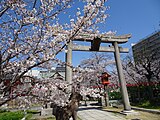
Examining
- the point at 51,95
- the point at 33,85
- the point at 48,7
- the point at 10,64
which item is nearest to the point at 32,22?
the point at 48,7

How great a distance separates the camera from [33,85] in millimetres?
3266

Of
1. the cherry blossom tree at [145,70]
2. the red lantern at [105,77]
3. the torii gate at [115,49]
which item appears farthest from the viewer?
the cherry blossom tree at [145,70]

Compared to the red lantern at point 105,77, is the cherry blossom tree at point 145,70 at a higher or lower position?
higher

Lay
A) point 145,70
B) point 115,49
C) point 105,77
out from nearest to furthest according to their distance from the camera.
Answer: point 115,49
point 105,77
point 145,70

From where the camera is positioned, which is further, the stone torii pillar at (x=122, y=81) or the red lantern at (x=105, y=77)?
the red lantern at (x=105, y=77)

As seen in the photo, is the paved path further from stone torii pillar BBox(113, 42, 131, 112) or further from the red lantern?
the red lantern

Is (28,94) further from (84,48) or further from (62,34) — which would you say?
(84,48)

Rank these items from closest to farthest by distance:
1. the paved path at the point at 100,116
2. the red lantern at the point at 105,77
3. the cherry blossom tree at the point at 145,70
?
the paved path at the point at 100,116 → the red lantern at the point at 105,77 → the cherry blossom tree at the point at 145,70

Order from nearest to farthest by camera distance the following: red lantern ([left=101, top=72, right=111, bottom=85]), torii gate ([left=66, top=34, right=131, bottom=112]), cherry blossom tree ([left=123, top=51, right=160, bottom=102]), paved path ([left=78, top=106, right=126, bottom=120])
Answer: paved path ([left=78, top=106, right=126, bottom=120]), torii gate ([left=66, top=34, right=131, bottom=112]), red lantern ([left=101, top=72, right=111, bottom=85]), cherry blossom tree ([left=123, top=51, right=160, bottom=102])

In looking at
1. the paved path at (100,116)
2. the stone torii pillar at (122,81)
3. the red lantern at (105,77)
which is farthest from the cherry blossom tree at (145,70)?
the paved path at (100,116)

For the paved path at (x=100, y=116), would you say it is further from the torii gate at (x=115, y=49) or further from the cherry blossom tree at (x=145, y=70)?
the cherry blossom tree at (x=145, y=70)

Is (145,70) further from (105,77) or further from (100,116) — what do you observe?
(100,116)

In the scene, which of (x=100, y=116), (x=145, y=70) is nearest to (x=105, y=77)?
(x=100, y=116)

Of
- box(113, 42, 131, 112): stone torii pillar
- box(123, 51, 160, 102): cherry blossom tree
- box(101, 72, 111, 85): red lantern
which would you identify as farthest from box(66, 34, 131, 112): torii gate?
box(123, 51, 160, 102): cherry blossom tree
